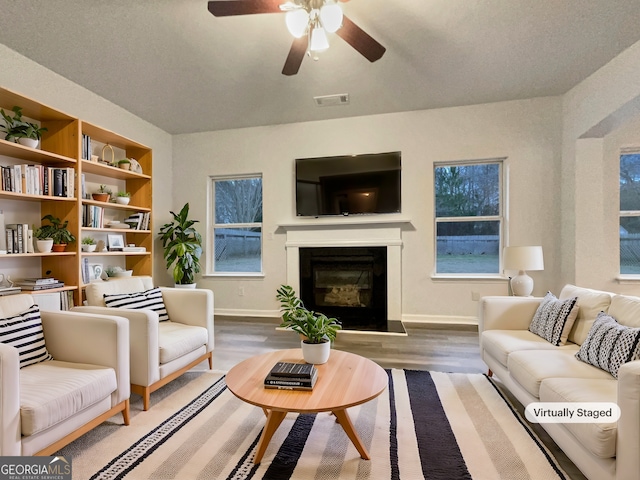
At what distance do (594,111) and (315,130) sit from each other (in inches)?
121

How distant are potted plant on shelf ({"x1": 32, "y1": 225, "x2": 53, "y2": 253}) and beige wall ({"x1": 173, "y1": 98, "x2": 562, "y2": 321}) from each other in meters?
2.04

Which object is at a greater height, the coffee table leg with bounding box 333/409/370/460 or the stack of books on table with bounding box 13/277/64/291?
the stack of books on table with bounding box 13/277/64/291

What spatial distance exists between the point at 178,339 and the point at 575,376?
242cm

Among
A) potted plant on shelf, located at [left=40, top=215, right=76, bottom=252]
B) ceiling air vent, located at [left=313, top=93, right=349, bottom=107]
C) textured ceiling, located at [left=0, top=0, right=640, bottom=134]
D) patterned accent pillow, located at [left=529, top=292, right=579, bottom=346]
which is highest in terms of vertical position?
textured ceiling, located at [left=0, top=0, right=640, bottom=134]

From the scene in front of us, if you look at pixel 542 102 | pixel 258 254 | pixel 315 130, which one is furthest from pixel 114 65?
pixel 542 102

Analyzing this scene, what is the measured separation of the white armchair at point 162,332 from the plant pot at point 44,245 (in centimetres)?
73

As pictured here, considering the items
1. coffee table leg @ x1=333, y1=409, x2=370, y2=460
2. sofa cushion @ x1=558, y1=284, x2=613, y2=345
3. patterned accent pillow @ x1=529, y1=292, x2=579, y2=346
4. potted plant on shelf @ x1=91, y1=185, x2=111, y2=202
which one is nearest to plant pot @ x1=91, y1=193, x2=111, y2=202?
potted plant on shelf @ x1=91, y1=185, x2=111, y2=202

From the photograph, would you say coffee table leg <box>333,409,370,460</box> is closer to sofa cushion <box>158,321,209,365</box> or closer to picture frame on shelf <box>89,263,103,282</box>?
sofa cushion <box>158,321,209,365</box>

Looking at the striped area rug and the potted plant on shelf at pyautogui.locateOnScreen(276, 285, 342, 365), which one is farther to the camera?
the potted plant on shelf at pyautogui.locateOnScreen(276, 285, 342, 365)

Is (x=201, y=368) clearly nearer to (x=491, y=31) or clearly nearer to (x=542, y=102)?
(x=491, y=31)

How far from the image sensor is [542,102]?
374 centimetres

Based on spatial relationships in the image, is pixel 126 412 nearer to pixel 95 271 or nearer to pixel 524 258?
pixel 95 271

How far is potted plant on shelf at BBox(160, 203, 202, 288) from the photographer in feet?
13.8
